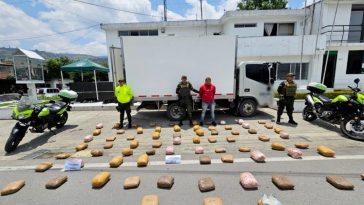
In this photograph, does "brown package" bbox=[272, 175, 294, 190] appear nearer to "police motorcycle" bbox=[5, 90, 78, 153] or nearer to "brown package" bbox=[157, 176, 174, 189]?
"brown package" bbox=[157, 176, 174, 189]

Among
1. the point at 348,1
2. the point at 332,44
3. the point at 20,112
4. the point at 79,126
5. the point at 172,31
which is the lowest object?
the point at 79,126

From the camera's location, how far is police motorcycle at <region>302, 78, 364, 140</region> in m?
5.21

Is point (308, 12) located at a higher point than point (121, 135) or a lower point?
higher

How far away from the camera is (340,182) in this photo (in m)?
2.98

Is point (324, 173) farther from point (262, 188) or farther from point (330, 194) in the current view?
point (262, 188)

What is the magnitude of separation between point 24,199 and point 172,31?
16.9 metres

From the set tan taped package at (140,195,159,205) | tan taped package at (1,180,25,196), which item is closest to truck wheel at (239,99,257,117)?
tan taped package at (140,195,159,205)

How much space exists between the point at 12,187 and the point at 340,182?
515cm

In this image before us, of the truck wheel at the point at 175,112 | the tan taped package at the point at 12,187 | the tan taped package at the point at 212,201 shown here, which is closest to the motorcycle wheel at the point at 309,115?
the truck wheel at the point at 175,112

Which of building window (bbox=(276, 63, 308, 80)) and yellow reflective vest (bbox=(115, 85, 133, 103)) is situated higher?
building window (bbox=(276, 63, 308, 80))

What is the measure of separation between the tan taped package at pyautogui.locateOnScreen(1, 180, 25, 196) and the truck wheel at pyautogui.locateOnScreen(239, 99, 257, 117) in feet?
22.6

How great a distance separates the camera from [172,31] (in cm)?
1781

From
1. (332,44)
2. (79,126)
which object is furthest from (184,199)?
(332,44)

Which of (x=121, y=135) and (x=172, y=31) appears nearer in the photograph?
(x=121, y=135)
